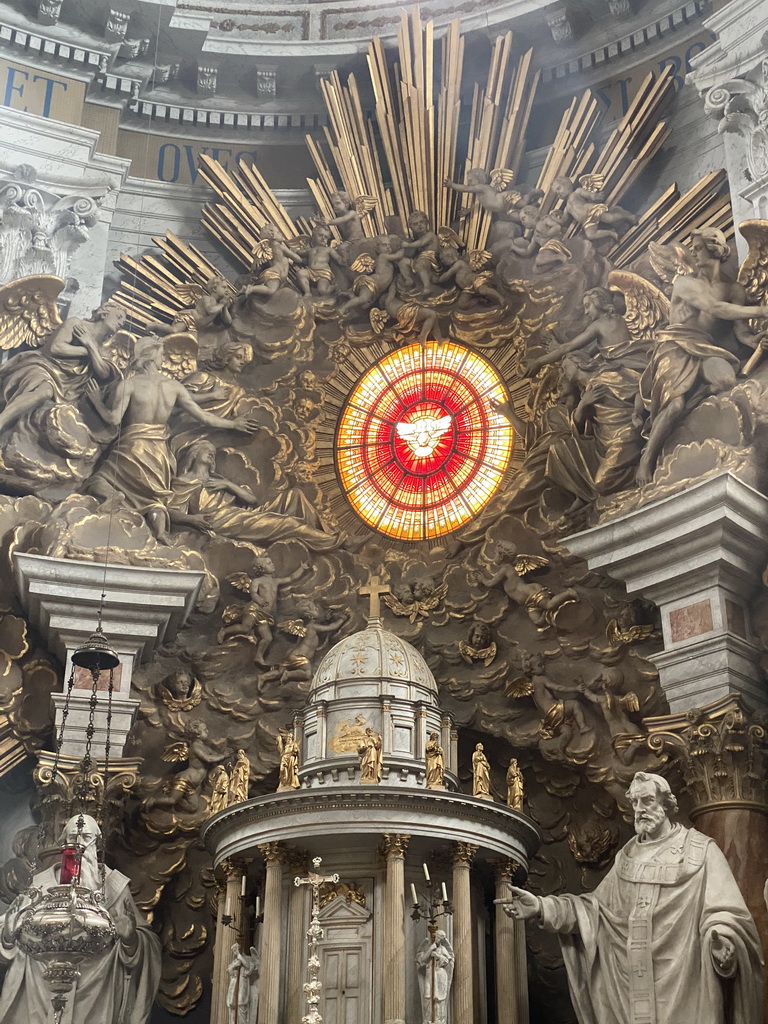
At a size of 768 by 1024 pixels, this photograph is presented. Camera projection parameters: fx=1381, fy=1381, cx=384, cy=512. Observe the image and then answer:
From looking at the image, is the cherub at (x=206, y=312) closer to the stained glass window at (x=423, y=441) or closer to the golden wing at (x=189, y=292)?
the golden wing at (x=189, y=292)

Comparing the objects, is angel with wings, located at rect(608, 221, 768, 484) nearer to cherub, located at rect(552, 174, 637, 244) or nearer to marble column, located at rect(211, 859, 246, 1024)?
cherub, located at rect(552, 174, 637, 244)

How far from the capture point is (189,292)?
14289mm

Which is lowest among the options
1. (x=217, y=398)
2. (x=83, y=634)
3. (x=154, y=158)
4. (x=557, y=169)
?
(x=83, y=634)

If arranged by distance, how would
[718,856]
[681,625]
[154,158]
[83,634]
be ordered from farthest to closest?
1. [154,158]
2. [83,634]
3. [681,625]
4. [718,856]

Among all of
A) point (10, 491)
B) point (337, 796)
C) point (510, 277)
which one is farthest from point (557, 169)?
point (337, 796)

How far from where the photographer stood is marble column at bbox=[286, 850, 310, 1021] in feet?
31.8

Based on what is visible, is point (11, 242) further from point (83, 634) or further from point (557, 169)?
point (557, 169)

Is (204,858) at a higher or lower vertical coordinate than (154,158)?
lower

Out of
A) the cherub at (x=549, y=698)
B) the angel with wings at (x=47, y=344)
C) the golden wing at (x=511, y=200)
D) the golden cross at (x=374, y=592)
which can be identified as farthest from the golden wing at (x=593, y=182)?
the angel with wings at (x=47, y=344)

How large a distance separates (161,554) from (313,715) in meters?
2.43

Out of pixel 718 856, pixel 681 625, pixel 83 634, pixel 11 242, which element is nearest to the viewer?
pixel 718 856

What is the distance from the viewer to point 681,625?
10.9 m

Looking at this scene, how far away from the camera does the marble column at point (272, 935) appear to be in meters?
9.59

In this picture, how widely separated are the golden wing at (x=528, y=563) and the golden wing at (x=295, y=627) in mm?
2059
